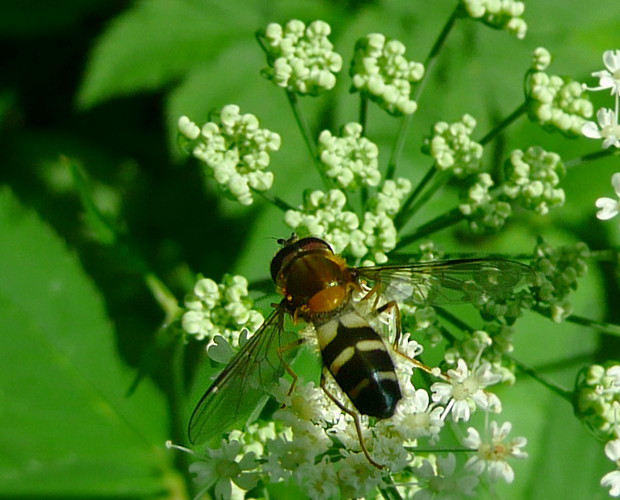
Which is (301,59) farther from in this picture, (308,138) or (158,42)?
(158,42)

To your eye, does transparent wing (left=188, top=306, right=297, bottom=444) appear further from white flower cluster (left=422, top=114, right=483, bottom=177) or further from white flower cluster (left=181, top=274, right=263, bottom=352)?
white flower cluster (left=422, top=114, right=483, bottom=177)

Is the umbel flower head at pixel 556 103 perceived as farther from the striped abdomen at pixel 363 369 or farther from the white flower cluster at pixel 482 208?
the striped abdomen at pixel 363 369

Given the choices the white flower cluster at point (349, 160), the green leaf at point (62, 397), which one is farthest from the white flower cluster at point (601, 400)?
the green leaf at point (62, 397)

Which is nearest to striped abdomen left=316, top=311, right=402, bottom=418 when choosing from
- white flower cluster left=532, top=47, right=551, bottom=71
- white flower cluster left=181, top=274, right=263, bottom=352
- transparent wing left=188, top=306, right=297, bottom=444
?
transparent wing left=188, top=306, right=297, bottom=444

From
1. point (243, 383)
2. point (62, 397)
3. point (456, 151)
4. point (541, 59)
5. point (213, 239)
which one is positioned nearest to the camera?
point (243, 383)

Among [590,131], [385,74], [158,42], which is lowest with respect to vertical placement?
[158,42]

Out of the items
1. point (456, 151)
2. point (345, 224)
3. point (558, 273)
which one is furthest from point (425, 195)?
point (558, 273)
